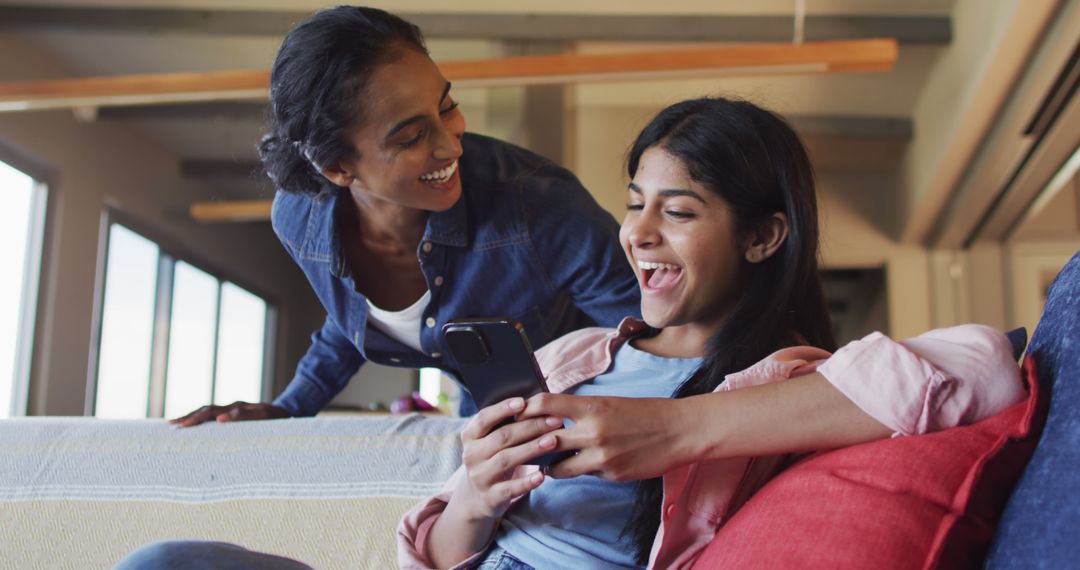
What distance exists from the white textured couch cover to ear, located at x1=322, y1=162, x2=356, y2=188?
40 cm

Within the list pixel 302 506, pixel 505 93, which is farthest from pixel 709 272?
pixel 505 93

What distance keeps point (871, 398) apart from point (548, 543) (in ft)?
1.27

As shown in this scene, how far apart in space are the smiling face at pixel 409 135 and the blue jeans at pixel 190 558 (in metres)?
0.90

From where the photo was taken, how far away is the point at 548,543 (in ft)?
3.65

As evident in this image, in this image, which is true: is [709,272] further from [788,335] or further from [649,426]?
[649,426]

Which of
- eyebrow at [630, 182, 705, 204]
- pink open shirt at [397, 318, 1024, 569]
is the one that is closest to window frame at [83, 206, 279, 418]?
pink open shirt at [397, 318, 1024, 569]

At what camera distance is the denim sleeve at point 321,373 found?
6.64 feet

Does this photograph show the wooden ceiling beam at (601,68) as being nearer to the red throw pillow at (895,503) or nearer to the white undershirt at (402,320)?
the white undershirt at (402,320)

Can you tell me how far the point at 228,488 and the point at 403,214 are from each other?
1.82ft

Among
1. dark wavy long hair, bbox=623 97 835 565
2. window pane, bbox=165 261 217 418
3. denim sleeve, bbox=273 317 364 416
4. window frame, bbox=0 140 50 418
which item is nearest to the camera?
dark wavy long hair, bbox=623 97 835 565

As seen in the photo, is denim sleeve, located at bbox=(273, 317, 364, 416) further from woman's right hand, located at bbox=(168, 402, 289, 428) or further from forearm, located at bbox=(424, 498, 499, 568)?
forearm, located at bbox=(424, 498, 499, 568)

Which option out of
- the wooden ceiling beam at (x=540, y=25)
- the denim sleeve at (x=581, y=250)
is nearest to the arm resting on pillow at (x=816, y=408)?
the denim sleeve at (x=581, y=250)

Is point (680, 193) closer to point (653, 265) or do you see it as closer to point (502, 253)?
point (653, 265)

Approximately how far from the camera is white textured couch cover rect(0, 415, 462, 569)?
1509 millimetres
